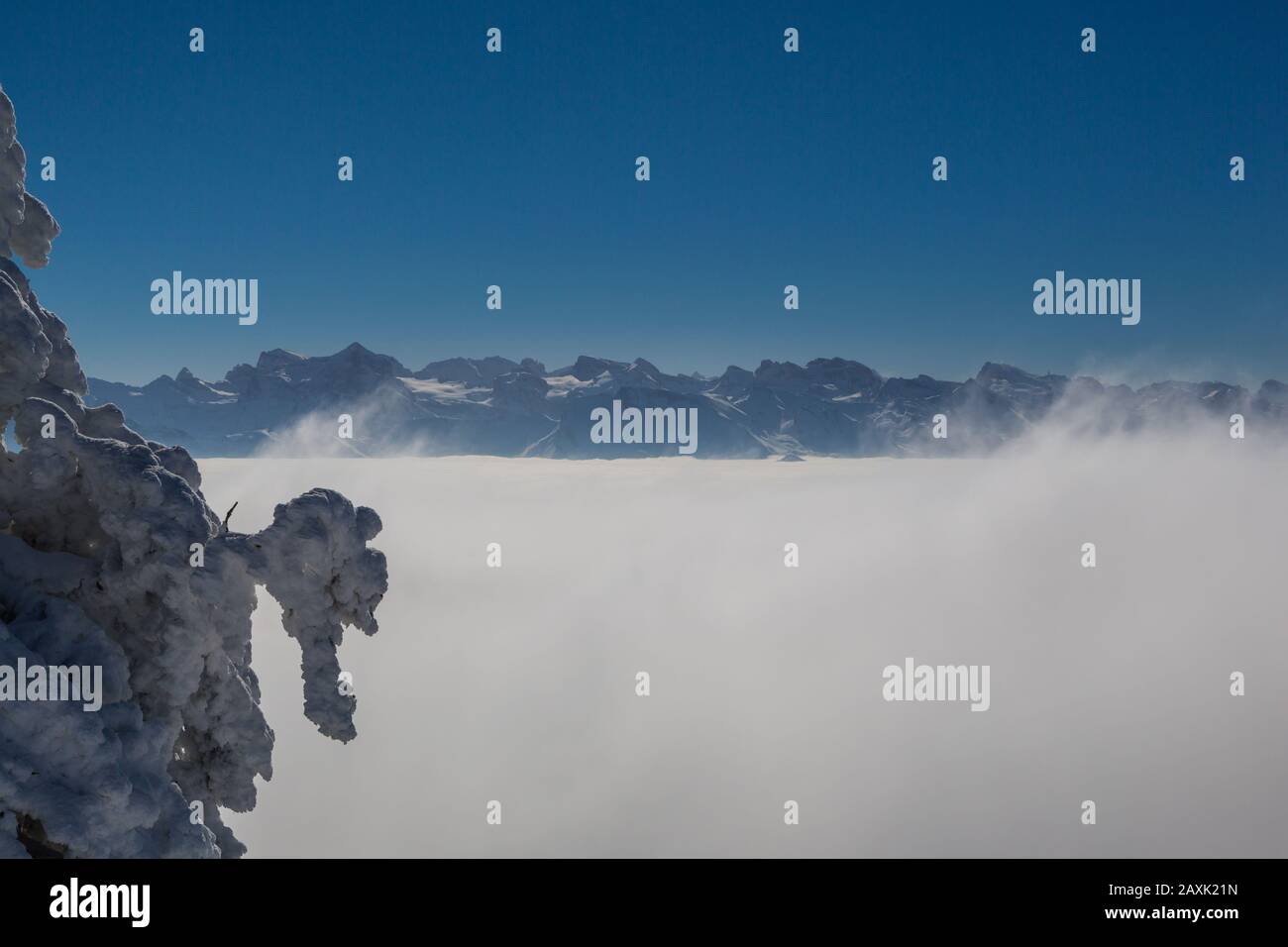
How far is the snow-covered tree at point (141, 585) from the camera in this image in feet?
38.5

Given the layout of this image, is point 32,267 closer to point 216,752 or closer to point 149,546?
point 149,546

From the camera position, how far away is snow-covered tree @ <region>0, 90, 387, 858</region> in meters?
11.7

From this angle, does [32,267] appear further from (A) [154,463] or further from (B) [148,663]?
(B) [148,663]

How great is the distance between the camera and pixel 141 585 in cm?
1309

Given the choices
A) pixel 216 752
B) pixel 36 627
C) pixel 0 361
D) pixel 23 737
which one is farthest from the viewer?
pixel 216 752

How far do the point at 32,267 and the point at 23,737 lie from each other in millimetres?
10477
